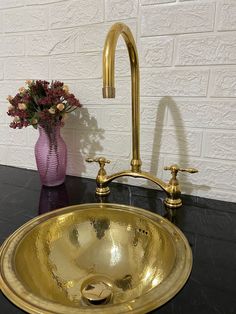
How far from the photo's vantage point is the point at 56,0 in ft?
2.77

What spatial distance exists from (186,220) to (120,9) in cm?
61

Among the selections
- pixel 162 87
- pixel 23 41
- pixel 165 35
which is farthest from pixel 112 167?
pixel 23 41

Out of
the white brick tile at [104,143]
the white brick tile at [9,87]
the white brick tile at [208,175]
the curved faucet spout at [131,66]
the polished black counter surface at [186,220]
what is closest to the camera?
the polished black counter surface at [186,220]

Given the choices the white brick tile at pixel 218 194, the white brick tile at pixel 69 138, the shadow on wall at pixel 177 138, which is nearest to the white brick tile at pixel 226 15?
the shadow on wall at pixel 177 138

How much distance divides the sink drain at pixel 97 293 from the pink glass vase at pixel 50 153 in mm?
369

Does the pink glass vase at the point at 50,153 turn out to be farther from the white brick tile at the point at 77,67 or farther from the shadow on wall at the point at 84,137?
the white brick tile at the point at 77,67

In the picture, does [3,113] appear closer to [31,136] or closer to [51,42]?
[31,136]

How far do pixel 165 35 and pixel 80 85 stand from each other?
30cm

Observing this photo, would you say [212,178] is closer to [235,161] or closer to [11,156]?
[235,161]

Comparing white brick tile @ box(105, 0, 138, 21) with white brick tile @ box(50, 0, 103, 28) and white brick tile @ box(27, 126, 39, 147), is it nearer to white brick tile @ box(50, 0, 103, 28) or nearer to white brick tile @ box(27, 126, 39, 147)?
white brick tile @ box(50, 0, 103, 28)

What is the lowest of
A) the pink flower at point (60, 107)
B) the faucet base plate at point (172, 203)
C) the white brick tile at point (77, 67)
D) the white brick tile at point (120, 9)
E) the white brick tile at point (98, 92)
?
the faucet base plate at point (172, 203)

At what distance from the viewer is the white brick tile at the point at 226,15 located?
2.17ft

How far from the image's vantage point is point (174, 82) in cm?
75

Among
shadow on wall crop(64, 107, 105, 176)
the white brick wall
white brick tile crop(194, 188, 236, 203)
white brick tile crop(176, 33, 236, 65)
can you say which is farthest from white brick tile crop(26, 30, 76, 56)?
white brick tile crop(194, 188, 236, 203)
